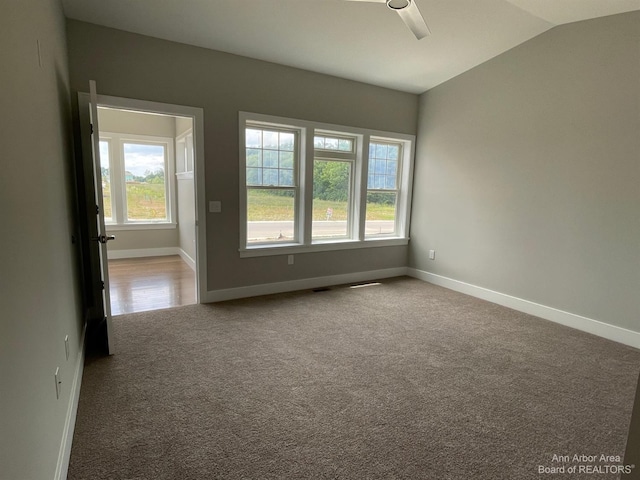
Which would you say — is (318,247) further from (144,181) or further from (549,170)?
(144,181)

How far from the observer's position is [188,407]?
83.2 inches

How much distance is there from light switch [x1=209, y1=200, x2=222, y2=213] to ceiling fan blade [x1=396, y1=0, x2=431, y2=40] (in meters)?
2.55

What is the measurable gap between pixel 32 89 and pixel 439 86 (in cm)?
458

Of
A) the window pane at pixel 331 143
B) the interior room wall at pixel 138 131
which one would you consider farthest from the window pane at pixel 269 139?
the interior room wall at pixel 138 131

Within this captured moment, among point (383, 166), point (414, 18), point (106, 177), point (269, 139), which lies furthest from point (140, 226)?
point (414, 18)

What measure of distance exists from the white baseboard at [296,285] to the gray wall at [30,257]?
1942 mm

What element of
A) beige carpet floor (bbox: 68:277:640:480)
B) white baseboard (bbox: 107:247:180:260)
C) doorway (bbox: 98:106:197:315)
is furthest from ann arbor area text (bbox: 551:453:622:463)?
white baseboard (bbox: 107:247:180:260)

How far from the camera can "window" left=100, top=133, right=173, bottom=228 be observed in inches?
239

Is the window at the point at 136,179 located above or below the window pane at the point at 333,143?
below

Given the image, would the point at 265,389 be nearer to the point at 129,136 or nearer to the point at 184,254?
the point at 184,254

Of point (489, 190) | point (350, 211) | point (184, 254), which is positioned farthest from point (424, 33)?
point (184, 254)

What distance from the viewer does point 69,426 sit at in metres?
1.78

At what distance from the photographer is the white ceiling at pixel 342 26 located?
2965mm

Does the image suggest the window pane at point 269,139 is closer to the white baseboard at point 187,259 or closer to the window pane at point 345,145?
the window pane at point 345,145
